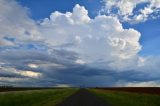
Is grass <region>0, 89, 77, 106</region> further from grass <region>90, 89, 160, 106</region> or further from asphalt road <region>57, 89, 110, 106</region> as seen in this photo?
grass <region>90, 89, 160, 106</region>

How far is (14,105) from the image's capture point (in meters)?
39.8

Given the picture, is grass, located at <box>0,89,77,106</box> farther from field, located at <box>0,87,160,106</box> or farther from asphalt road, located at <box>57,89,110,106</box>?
asphalt road, located at <box>57,89,110,106</box>

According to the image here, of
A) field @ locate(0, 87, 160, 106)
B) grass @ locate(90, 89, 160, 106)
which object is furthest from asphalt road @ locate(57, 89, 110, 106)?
grass @ locate(90, 89, 160, 106)

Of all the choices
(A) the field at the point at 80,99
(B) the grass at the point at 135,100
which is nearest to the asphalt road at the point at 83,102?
(A) the field at the point at 80,99

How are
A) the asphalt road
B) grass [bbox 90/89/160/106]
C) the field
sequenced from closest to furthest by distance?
the asphalt road
the field
grass [bbox 90/89/160/106]

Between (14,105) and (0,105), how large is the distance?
1.90m

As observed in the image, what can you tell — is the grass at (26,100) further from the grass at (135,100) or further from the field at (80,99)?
the grass at (135,100)

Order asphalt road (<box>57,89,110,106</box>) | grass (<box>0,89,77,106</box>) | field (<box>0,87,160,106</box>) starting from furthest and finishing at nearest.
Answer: grass (<box>0,89,77,106</box>)
field (<box>0,87,160,106</box>)
asphalt road (<box>57,89,110,106</box>)

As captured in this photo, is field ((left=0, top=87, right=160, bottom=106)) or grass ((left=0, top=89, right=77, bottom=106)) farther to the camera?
grass ((left=0, top=89, right=77, bottom=106))

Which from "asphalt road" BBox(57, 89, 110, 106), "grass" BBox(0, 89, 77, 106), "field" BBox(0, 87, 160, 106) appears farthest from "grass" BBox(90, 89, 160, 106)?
"grass" BBox(0, 89, 77, 106)

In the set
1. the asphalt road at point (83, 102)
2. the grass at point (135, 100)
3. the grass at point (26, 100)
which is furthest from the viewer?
the grass at point (26, 100)

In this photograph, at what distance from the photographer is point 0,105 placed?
38688 mm

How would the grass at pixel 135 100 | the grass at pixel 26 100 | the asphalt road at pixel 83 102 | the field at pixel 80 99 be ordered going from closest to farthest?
the asphalt road at pixel 83 102 < the field at pixel 80 99 < the grass at pixel 135 100 < the grass at pixel 26 100

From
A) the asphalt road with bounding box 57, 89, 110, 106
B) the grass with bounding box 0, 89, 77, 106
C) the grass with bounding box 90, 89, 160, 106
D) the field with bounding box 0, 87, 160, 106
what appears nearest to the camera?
the asphalt road with bounding box 57, 89, 110, 106
